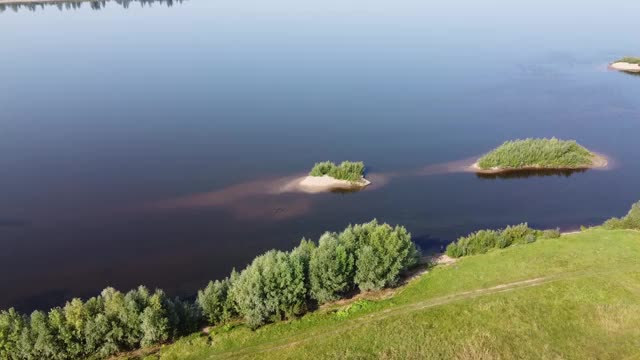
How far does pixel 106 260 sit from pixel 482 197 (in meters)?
59.6

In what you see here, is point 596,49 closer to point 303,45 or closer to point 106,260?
point 303,45

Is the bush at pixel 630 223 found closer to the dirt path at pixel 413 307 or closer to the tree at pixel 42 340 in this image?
the dirt path at pixel 413 307

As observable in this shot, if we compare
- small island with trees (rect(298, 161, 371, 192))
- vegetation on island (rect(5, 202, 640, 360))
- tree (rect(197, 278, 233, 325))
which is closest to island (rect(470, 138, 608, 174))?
small island with trees (rect(298, 161, 371, 192))

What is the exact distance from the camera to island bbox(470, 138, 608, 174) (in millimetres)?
96625

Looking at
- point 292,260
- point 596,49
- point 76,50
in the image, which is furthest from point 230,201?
point 596,49

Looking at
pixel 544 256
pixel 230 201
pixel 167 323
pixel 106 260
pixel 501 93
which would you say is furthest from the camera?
pixel 501 93

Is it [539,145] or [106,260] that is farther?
[539,145]

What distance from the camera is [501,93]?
464 feet

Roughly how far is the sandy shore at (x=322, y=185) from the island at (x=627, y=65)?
394ft

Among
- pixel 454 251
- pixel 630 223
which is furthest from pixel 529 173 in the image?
pixel 454 251

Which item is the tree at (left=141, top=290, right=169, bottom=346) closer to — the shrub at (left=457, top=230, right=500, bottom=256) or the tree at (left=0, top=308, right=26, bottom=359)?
the tree at (left=0, top=308, right=26, bottom=359)

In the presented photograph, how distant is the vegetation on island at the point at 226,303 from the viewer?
147 feet

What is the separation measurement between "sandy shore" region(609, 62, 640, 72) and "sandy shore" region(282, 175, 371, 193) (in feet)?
393

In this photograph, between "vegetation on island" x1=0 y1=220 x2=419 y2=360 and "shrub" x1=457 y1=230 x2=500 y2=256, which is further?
"shrub" x1=457 y1=230 x2=500 y2=256
